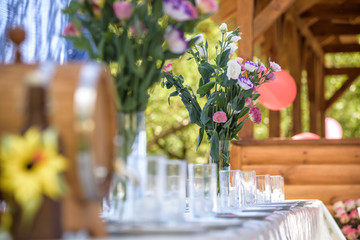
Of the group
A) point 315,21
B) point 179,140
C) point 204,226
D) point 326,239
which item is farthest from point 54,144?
point 179,140

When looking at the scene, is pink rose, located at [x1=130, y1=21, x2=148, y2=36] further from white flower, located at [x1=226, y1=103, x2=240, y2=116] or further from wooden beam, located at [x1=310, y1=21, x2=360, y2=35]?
wooden beam, located at [x1=310, y1=21, x2=360, y2=35]

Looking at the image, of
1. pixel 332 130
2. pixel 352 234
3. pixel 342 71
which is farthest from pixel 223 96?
pixel 342 71

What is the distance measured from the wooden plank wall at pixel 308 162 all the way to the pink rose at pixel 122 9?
3.43m

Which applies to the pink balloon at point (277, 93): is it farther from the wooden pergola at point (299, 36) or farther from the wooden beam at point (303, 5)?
the wooden beam at point (303, 5)

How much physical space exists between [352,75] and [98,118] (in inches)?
351

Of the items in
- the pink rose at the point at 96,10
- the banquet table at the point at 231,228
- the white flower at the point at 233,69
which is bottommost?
the banquet table at the point at 231,228

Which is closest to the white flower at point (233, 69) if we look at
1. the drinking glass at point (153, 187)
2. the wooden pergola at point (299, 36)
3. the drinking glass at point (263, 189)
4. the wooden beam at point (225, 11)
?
the drinking glass at point (263, 189)

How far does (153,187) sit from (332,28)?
24.3ft

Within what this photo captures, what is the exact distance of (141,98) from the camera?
1.11 metres

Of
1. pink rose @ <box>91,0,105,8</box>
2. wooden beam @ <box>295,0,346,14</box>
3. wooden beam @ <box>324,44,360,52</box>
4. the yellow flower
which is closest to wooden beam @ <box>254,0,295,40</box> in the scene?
wooden beam @ <box>295,0,346,14</box>

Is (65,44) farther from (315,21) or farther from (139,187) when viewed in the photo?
(315,21)

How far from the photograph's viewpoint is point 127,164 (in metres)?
0.98

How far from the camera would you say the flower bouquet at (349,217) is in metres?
3.86

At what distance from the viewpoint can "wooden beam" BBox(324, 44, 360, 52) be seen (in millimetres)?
8820
